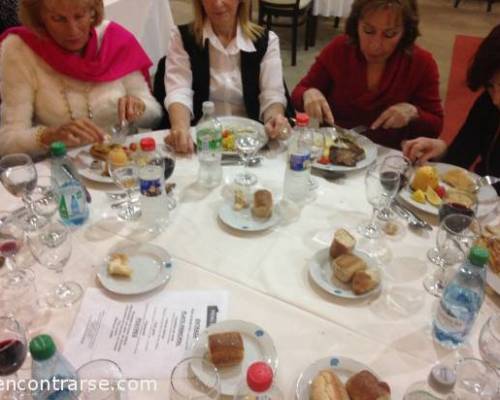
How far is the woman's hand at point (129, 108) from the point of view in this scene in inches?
68.5

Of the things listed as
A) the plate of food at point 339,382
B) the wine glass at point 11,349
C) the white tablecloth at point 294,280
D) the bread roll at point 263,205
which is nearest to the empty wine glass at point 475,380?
the white tablecloth at point 294,280

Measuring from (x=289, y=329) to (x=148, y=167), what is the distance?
1.96 feet

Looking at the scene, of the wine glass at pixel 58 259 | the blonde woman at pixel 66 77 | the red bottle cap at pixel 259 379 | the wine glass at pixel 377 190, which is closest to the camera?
the red bottle cap at pixel 259 379

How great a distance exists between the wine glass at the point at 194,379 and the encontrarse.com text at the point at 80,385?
59 mm

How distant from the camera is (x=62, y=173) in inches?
52.7

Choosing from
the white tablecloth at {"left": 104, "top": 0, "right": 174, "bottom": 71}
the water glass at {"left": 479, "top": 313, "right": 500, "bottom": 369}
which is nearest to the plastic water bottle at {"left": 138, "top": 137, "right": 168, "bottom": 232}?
the water glass at {"left": 479, "top": 313, "right": 500, "bottom": 369}

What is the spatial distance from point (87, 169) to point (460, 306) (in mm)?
1161

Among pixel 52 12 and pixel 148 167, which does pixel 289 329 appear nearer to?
pixel 148 167

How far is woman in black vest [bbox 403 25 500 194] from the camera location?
5.11 ft

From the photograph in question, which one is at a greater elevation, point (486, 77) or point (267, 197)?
point (486, 77)

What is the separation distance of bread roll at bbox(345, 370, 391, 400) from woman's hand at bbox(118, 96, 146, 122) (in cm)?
129

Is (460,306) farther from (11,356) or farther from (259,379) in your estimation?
(11,356)

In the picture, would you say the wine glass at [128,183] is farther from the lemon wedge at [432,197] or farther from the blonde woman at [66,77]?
the lemon wedge at [432,197]

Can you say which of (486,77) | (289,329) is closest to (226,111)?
(486,77)
